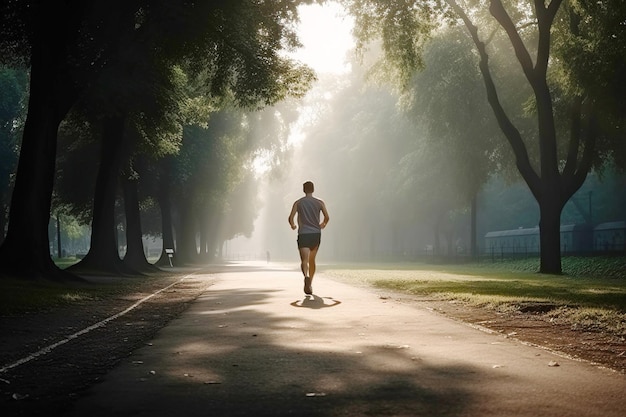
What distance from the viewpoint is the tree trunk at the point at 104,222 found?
2828cm

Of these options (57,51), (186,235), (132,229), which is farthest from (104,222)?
(186,235)

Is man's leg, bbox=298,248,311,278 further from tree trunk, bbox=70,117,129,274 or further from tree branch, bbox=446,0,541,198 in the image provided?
tree branch, bbox=446,0,541,198

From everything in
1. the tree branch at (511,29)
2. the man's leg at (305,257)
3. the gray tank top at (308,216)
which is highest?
the tree branch at (511,29)

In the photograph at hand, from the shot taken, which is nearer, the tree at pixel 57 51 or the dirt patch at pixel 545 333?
the dirt patch at pixel 545 333

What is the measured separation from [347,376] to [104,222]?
2442 cm

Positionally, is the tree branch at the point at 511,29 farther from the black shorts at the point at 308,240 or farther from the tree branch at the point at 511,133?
the black shorts at the point at 308,240

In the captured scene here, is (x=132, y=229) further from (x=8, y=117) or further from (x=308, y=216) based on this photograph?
(x=308, y=216)

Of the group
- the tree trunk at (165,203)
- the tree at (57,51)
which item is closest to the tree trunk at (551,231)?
the tree at (57,51)

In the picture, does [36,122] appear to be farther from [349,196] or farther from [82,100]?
[349,196]

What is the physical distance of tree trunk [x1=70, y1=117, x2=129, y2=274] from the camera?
28281 millimetres

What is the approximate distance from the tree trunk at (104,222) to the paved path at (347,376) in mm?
18956

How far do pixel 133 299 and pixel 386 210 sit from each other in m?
48.5

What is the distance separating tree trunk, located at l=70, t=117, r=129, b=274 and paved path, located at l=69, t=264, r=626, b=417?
18956 millimetres

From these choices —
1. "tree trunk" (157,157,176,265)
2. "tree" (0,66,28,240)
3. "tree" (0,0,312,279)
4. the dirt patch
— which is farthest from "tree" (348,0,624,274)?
"tree" (0,66,28,240)
